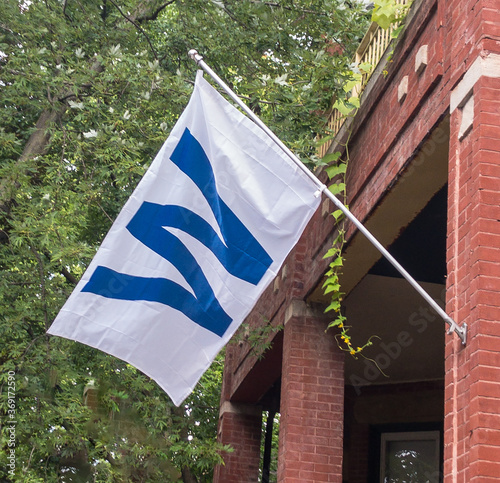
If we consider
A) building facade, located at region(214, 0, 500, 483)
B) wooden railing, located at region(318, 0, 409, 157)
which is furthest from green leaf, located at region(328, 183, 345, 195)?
wooden railing, located at region(318, 0, 409, 157)

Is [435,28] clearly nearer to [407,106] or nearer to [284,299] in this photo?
[407,106]

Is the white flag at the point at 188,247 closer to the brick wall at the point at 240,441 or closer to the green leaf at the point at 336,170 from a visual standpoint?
the green leaf at the point at 336,170

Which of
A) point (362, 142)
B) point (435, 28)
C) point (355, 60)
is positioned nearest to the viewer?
point (435, 28)

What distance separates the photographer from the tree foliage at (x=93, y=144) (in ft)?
29.8

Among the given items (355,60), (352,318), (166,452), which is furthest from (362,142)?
(166,452)

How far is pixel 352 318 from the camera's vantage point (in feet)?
36.6

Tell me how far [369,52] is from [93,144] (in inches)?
131

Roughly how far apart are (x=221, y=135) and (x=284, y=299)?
14.1ft

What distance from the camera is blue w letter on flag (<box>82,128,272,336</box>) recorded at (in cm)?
577

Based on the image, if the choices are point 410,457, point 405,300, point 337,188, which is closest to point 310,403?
point 405,300

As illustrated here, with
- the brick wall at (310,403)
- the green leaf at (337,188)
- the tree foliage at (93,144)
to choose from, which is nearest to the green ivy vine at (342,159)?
the green leaf at (337,188)

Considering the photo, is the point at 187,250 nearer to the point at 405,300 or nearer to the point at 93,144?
the point at 93,144

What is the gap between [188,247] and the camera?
5.88 m

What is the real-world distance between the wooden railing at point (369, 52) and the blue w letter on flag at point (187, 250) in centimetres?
255
